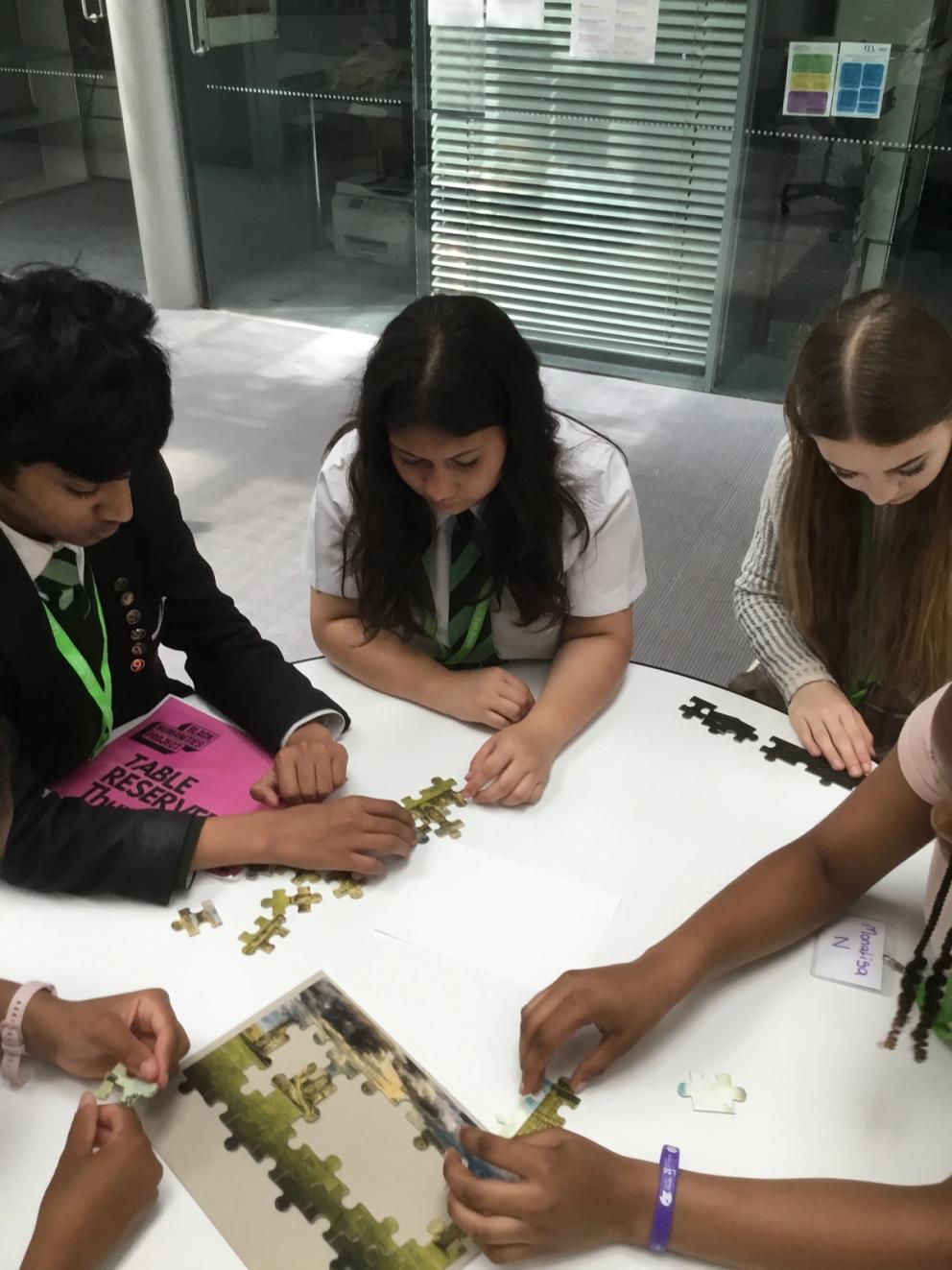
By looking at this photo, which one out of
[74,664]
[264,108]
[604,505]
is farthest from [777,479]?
[264,108]

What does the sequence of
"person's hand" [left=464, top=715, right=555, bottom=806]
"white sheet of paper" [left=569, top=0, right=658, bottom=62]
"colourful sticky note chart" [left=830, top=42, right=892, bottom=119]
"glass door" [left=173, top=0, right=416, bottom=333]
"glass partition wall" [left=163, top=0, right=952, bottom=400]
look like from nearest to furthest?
"person's hand" [left=464, top=715, right=555, bottom=806] → "colourful sticky note chart" [left=830, top=42, right=892, bottom=119] → "glass partition wall" [left=163, top=0, right=952, bottom=400] → "white sheet of paper" [left=569, top=0, right=658, bottom=62] → "glass door" [left=173, top=0, right=416, bottom=333]

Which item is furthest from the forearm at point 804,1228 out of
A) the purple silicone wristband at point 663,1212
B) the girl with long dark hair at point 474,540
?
the girl with long dark hair at point 474,540

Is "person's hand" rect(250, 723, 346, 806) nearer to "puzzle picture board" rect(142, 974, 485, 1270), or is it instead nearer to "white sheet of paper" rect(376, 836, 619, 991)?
"white sheet of paper" rect(376, 836, 619, 991)

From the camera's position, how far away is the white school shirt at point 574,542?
1468 millimetres

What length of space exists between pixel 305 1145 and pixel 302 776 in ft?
1.43

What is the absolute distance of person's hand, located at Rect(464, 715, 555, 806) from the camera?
3.95 ft

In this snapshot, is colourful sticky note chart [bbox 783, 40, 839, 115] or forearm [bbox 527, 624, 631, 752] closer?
forearm [bbox 527, 624, 631, 752]

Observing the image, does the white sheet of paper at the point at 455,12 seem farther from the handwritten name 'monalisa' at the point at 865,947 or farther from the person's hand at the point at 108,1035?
the person's hand at the point at 108,1035

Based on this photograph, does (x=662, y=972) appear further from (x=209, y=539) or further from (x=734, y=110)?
(x=734, y=110)

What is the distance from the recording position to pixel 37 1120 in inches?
34.6

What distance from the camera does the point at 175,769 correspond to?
129 centimetres

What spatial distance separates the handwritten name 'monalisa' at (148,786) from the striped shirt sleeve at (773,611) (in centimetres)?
80

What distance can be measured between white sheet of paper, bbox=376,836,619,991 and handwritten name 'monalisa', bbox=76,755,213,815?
0.27 meters

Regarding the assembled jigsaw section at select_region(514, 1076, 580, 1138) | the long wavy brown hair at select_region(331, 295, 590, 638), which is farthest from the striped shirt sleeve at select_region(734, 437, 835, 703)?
the assembled jigsaw section at select_region(514, 1076, 580, 1138)
